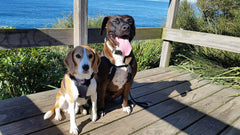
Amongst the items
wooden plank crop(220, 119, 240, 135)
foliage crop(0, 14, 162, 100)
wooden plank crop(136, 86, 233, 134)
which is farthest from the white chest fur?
foliage crop(0, 14, 162, 100)

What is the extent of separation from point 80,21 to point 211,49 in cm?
309

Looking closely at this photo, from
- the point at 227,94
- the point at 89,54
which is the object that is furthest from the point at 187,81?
the point at 89,54

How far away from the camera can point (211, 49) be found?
4094mm

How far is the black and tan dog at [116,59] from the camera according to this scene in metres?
1.74

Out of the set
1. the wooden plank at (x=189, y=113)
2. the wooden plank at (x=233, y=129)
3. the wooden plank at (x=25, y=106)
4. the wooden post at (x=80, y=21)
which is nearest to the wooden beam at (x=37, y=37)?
the wooden post at (x=80, y=21)

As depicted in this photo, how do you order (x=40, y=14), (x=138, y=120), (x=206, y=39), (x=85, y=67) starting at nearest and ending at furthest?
(x=85, y=67), (x=138, y=120), (x=206, y=39), (x=40, y=14)

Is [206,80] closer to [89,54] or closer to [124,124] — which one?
[124,124]

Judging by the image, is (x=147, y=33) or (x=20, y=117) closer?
(x=20, y=117)

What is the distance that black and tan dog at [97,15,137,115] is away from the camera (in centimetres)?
174

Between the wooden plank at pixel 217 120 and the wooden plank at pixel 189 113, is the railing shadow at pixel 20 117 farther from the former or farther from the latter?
the wooden plank at pixel 217 120

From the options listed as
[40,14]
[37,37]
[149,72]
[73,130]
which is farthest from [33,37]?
[40,14]

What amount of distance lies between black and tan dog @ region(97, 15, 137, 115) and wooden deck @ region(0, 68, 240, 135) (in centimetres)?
28

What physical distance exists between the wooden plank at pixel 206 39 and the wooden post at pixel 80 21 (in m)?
1.94

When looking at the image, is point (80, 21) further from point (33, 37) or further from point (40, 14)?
point (40, 14)
